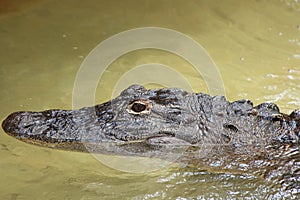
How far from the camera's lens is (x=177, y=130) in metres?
4.05

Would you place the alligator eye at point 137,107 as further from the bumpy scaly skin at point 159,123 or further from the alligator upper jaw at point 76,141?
the alligator upper jaw at point 76,141

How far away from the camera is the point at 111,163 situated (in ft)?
14.7

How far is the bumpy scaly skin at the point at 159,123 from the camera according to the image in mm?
3912

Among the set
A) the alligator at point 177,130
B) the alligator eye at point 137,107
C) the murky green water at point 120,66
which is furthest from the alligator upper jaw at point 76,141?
the murky green water at point 120,66

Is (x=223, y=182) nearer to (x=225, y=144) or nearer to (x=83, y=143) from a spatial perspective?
(x=225, y=144)

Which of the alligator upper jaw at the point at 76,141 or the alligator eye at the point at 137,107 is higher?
the alligator eye at the point at 137,107

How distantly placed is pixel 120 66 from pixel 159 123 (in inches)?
81.1

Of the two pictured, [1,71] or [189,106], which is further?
[1,71]

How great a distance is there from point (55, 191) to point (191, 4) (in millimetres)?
4495

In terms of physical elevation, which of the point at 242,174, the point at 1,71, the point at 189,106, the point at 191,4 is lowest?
the point at 242,174

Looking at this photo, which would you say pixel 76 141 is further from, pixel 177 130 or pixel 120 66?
pixel 120 66

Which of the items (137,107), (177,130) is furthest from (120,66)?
(177,130)

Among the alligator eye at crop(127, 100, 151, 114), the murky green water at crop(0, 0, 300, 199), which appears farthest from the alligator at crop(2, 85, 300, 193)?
the murky green water at crop(0, 0, 300, 199)

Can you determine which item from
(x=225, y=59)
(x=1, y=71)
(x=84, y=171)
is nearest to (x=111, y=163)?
(x=84, y=171)
